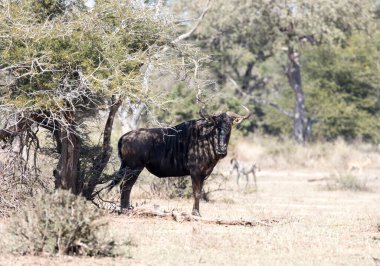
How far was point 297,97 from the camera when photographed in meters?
42.2

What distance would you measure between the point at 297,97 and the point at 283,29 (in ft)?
11.3

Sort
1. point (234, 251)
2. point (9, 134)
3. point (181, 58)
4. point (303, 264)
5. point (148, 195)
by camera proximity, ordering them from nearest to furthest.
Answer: point (303, 264), point (234, 251), point (9, 134), point (181, 58), point (148, 195)

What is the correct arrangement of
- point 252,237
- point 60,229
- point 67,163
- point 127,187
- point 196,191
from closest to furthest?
point 60,229
point 252,237
point 67,163
point 196,191
point 127,187

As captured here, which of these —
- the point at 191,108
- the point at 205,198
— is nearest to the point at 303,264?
the point at 205,198

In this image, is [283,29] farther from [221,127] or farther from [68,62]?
[68,62]

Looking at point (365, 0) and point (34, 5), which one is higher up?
point (365, 0)

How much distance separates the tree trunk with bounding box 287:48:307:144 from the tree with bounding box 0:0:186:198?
27.5 meters

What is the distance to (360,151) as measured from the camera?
3897cm

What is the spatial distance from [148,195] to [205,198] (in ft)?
4.51

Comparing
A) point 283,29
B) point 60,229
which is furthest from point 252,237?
point 283,29

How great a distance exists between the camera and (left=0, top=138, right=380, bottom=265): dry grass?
1102cm

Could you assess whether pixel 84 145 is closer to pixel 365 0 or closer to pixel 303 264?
pixel 303 264

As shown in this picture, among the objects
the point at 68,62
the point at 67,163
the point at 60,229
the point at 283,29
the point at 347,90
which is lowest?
the point at 60,229

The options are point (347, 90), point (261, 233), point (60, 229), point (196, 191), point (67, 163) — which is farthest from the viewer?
point (347, 90)
